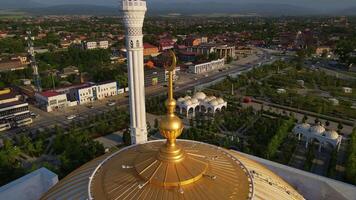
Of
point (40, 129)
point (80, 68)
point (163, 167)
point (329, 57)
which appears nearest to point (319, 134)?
point (163, 167)

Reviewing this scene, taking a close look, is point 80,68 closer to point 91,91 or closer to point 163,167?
point 91,91

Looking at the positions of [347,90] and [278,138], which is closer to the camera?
[278,138]

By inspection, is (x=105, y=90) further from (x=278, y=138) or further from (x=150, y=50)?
(x=150, y=50)

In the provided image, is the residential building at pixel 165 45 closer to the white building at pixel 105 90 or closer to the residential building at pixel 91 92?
the white building at pixel 105 90

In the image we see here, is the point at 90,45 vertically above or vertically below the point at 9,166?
above

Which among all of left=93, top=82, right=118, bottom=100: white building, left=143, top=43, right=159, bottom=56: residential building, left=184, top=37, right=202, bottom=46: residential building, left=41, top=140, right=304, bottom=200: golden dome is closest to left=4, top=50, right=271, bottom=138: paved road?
left=93, top=82, right=118, bottom=100: white building

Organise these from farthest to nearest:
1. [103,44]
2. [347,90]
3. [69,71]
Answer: [103,44] < [69,71] < [347,90]

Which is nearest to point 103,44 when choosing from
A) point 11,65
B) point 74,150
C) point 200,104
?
point 11,65

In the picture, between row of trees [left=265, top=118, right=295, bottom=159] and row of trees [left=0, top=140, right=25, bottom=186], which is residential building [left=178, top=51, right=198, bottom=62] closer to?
row of trees [left=265, top=118, right=295, bottom=159]
